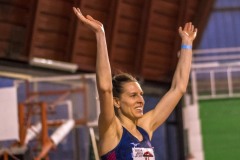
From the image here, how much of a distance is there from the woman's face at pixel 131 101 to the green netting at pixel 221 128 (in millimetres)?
7790

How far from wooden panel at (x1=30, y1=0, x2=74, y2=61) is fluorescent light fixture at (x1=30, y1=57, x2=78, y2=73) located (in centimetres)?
21

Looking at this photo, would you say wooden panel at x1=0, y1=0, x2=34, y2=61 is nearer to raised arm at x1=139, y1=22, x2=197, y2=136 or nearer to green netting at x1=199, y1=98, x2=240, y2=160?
green netting at x1=199, y1=98, x2=240, y2=160

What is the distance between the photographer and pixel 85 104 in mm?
11570

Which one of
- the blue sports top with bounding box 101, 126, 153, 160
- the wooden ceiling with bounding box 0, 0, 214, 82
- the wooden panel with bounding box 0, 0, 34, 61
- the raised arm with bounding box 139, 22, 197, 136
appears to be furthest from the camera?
the wooden ceiling with bounding box 0, 0, 214, 82

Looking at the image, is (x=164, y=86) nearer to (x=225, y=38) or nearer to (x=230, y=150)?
(x=225, y=38)

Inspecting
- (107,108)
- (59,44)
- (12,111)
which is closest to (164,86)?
(59,44)

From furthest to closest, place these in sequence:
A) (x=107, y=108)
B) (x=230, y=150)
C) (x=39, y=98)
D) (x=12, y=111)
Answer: (x=39, y=98) → (x=230, y=150) → (x=12, y=111) → (x=107, y=108)

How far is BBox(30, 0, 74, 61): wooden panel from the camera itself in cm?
1320

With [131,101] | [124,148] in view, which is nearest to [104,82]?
[131,101]

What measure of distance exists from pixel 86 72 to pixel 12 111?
14.3ft

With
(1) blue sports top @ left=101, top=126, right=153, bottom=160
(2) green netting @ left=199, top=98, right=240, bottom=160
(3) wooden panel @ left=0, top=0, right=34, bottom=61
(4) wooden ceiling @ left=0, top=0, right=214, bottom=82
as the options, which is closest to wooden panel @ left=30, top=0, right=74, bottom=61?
(4) wooden ceiling @ left=0, top=0, right=214, bottom=82

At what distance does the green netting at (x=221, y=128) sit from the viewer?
11133 millimetres

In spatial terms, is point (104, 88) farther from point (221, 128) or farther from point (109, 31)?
point (109, 31)

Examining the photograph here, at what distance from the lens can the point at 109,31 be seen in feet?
46.4
